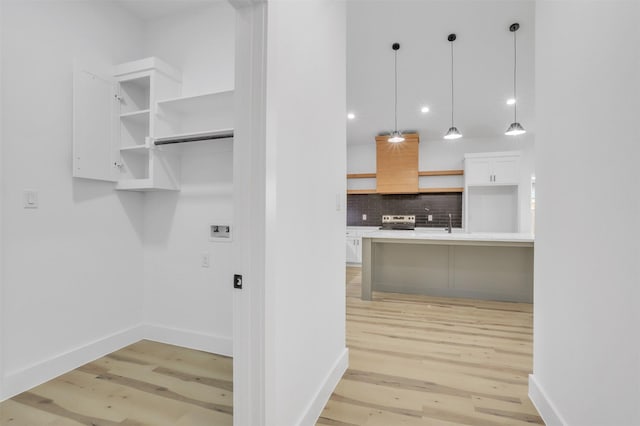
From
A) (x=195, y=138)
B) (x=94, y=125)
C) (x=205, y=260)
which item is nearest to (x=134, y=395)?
(x=205, y=260)

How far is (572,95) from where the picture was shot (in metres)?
1.41

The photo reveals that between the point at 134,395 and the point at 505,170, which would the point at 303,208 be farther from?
the point at 505,170

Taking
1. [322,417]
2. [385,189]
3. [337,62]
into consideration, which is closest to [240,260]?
[322,417]

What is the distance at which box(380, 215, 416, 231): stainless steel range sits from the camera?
679 centimetres

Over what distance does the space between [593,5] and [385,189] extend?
5.46 meters

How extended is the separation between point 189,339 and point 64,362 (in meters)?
0.84

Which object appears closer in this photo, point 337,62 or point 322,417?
point 322,417

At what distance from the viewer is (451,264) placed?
432 centimetres

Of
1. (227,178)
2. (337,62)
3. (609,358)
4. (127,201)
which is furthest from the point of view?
(127,201)

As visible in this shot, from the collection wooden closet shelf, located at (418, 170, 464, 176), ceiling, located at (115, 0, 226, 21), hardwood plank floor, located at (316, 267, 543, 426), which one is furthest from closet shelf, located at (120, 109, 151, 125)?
wooden closet shelf, located at (418, 170, 464, 176)

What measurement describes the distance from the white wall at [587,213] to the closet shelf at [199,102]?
6.67 ft

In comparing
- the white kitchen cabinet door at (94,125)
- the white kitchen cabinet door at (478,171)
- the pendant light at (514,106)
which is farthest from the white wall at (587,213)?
the white kitchen cabinet door at (478,171)

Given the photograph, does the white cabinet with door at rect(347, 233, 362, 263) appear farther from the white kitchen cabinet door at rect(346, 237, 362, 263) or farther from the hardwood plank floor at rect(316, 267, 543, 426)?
the hardwood plank floor at rect(316, 267, 543, 426)

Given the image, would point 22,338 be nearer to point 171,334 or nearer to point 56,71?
point 171,334
